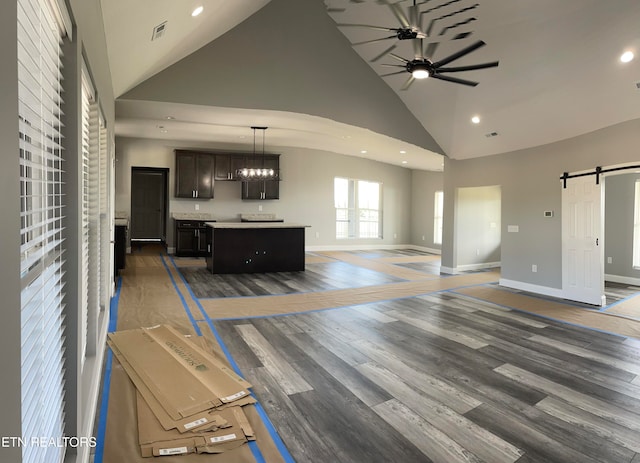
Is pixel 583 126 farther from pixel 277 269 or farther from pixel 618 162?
pixel 277 269

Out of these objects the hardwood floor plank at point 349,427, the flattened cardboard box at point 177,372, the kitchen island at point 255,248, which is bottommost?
the hardwood floor plank at point 349,427

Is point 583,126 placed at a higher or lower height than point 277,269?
higher

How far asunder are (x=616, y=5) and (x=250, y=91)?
14.9 feet

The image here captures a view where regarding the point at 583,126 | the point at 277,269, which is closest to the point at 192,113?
the point at 277,269

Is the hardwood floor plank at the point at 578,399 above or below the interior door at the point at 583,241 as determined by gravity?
below

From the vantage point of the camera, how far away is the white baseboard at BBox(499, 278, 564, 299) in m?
6.07

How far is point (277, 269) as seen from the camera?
7.57 metres

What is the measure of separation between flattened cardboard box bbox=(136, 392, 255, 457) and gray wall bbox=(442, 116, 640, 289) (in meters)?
5.76

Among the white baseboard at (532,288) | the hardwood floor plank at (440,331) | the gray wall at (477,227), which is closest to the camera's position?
the hardwood floor plank at (440,331)

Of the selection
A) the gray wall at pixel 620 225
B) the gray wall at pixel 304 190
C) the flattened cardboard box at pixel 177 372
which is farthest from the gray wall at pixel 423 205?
the flattened cardboard box at pixel 177 372

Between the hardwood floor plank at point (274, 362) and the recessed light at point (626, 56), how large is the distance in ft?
16.3

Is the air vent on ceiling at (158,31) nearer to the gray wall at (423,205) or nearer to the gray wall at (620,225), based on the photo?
the gray wall at (620,225)

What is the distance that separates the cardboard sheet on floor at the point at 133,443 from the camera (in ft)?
6.36

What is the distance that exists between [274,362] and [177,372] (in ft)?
2.51
